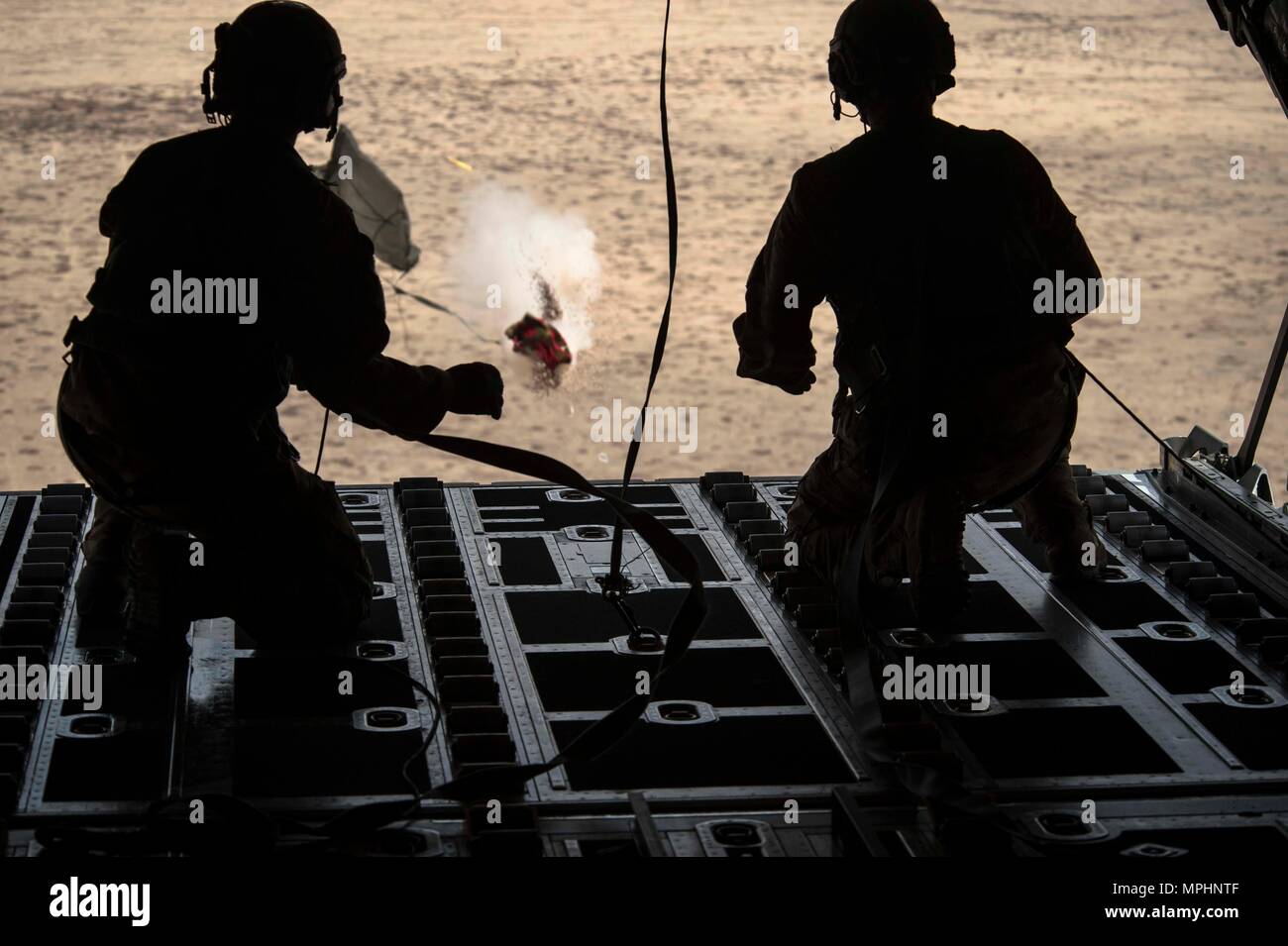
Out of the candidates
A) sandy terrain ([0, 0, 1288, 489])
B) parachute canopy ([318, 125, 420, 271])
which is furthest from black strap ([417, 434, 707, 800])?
sandy terrain ([0, 0, 1288, 489])

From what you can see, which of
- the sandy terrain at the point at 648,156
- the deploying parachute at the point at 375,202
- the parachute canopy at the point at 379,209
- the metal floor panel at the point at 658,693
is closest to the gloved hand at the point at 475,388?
the metal floor panel at the point at 658,693

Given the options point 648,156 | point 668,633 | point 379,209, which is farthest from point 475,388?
point 648,156

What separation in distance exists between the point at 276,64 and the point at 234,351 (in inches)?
22.2

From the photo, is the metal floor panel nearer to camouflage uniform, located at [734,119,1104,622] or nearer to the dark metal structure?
the dark metal structure

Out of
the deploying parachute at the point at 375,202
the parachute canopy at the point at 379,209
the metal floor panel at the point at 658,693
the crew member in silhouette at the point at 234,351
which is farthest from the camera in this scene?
the parachute canopy at the point at 379,209

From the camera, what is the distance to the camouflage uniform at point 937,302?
12.8 feet

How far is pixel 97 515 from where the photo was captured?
405 cm

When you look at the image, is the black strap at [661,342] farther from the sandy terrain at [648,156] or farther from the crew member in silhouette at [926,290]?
the sandy terrain at [648,156]

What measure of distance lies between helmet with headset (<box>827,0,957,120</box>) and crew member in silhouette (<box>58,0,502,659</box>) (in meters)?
1.01
